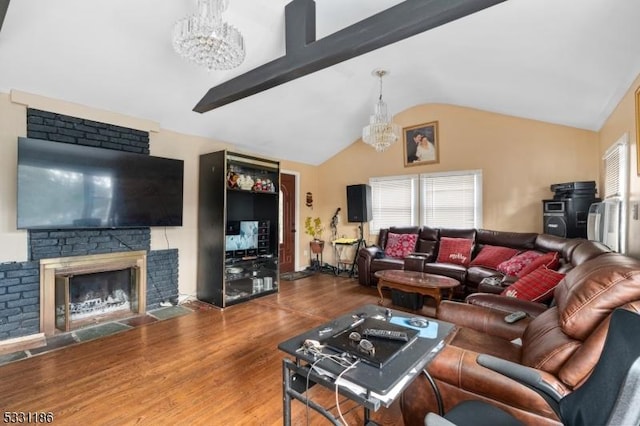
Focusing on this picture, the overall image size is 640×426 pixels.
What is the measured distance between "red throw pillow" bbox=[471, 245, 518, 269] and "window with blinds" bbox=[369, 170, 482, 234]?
2.22ft

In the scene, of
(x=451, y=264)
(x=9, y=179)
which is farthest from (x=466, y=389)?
(x=9, y=179)

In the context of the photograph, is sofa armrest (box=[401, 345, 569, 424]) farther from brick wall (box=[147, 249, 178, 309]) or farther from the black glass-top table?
brick wall (box=[147, 249, 178, 309])

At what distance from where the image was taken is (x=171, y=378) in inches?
89.4

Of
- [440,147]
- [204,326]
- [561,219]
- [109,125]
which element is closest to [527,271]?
[561,219]

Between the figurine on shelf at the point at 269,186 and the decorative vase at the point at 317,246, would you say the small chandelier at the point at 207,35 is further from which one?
the decorative vase at the point at 317,246

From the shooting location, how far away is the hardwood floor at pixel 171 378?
1.87m

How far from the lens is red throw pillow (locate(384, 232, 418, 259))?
5031mm

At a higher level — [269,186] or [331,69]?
[331,69]

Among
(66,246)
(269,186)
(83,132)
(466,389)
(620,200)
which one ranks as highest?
(83,132)

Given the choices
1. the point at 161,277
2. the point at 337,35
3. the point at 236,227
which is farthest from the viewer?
the point at 236,227

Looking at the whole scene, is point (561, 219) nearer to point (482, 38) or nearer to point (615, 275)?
point (482, 38)

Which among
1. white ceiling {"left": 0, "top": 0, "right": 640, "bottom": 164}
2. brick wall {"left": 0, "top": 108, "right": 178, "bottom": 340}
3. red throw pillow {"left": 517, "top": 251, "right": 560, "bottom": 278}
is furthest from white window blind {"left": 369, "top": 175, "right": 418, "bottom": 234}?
brick wall {"left": 0, "top": 108, "right": 178, "bottom": 340}

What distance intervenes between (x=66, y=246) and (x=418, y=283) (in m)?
3.89

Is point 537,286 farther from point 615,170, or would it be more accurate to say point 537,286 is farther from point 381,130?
point 381,130
